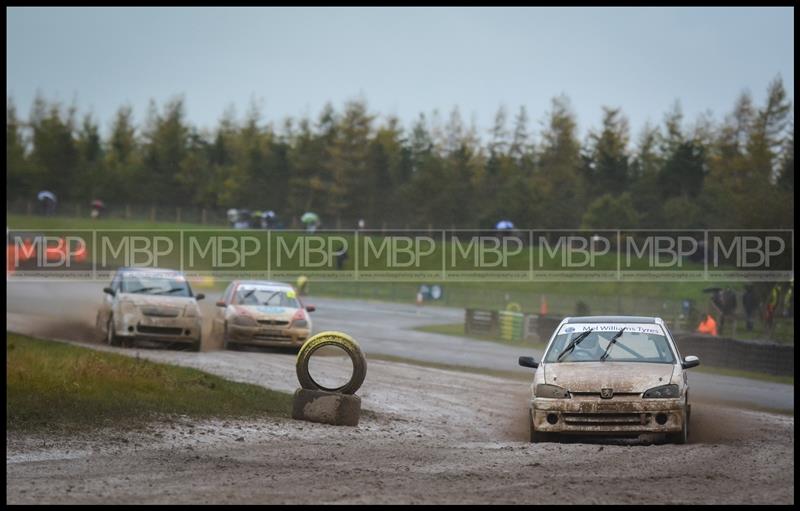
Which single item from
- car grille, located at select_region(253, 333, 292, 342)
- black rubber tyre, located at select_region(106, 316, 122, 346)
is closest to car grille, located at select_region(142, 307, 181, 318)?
black rubber tyre, located at select_region(106, 316, 122, 346)

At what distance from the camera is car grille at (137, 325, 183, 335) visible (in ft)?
74.3

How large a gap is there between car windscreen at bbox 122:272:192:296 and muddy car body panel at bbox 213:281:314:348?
1060mm

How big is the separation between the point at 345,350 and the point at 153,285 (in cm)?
1016

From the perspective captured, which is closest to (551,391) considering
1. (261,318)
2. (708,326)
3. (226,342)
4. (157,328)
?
(261,318)

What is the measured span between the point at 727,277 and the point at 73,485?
34.1 m

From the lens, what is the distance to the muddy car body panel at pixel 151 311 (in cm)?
2267

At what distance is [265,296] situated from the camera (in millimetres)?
24312

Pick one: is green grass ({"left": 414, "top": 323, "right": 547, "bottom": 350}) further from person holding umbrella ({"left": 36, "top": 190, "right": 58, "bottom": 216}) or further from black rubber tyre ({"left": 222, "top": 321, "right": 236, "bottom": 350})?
person holding umbrella ({"left": 36, "top": 190, "right": 58, "bottom": 216})

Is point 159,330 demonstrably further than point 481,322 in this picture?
No

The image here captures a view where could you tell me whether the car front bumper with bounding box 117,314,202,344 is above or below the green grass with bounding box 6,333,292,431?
above

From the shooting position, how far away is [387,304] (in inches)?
1929

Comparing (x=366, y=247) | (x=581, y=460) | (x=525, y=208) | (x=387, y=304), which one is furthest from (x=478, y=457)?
(x=525, y=208)

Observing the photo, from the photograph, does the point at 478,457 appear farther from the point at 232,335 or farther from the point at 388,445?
the point at 232,335

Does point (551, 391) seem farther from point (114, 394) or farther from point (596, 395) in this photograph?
point (114, 394)
